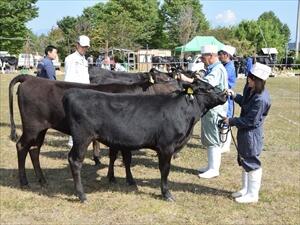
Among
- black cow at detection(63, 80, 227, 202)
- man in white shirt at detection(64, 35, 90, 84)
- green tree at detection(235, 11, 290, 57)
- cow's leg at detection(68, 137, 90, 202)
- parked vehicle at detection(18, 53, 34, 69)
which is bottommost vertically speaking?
parked vehicle at detection(18, 53, 34, 69)

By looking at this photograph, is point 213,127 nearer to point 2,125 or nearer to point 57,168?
point 57,168

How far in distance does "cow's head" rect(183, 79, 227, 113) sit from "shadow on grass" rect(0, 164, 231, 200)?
4.85 ft

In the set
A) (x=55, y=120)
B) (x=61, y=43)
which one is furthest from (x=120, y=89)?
(x=61, y=43)

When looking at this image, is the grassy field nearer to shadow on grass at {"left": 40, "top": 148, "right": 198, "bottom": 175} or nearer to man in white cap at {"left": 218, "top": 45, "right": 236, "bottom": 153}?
shadow on grass at {"left": 40, "top": 148, "right": 198, "bottom": 175}

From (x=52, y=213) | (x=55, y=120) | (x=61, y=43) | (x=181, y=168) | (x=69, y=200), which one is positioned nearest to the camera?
(x=52, y=213)

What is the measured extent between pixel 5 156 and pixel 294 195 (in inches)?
219

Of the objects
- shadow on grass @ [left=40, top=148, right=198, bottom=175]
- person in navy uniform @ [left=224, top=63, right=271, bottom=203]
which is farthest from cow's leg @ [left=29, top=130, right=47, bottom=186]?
person in navy uniform @ [left=224, top=63, right=271, bottom=203]

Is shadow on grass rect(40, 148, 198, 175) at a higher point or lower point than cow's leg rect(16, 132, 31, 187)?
lower

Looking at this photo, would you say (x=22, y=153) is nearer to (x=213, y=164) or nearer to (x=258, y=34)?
(x=213, y=164)

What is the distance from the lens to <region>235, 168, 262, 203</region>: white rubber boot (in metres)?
6.66

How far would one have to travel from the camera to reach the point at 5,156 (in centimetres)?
941

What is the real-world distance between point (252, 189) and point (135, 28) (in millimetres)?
61631

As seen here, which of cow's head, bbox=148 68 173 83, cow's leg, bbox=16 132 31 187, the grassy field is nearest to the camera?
the grassy field

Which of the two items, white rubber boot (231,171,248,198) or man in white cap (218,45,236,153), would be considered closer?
white rubber boot (231,171,248,198)
